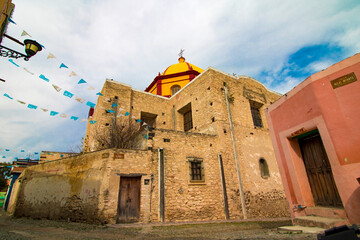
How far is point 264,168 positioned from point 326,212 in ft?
23.6

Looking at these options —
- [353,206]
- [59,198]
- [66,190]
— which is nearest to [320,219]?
[353,206]

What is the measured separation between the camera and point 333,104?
14.1 ft

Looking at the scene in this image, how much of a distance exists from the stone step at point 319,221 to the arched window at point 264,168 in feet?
21.1

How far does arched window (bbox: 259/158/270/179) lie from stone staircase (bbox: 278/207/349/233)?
6.38 metres

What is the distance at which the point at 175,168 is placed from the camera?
350 inches

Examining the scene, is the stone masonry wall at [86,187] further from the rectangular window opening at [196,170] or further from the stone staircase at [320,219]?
the stone staircase at [320,219]

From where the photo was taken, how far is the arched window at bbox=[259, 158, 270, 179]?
36.2ft

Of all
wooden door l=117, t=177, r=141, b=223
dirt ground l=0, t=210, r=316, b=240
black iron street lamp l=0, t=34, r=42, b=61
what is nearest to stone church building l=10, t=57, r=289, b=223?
wooden door l=117, t=177, r=141, b=223

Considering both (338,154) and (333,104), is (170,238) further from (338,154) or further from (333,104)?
(333,104)

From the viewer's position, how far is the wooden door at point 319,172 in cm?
462

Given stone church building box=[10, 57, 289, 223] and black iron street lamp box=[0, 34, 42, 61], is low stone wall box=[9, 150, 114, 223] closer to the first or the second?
stone church building box=[10, 57, 289, 223]

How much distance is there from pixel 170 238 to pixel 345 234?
3.83 metres

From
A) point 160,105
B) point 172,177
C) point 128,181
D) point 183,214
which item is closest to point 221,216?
point 183,214

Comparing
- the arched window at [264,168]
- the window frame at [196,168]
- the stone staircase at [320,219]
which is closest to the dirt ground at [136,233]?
the stone staircase at [320,219]
